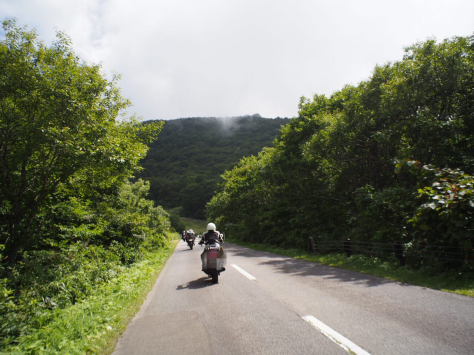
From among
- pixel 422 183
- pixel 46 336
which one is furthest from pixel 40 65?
pixel 422 183

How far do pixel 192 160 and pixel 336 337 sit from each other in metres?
92.6

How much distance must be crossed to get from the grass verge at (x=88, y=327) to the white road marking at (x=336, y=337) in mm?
2989

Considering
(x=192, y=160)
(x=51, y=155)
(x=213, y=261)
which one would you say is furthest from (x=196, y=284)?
(x=192, y=160)

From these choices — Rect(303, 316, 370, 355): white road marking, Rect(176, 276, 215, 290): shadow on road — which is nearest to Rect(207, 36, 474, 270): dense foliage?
Rect(303, 316, 370, 355): white road marking

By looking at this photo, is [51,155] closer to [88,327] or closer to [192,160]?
[88,327]

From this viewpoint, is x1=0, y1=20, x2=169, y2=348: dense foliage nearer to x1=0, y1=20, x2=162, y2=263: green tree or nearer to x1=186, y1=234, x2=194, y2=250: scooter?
x1=0, y1=20, x2=162, y2=263: green tree

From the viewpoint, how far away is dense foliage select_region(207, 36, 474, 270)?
774cm

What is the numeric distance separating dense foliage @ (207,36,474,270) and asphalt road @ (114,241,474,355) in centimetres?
256

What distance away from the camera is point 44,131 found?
6.95 m

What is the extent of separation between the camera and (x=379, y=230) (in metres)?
12.0

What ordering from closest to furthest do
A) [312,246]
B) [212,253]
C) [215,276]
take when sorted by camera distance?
[215,276], [212,253], [312,246]

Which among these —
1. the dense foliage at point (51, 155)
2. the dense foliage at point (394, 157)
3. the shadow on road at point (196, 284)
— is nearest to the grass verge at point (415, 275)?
the dense foliage at point (394, 157)

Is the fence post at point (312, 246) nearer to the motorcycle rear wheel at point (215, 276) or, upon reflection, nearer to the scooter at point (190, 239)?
the motorcycle rear wheel at point (215, 276)

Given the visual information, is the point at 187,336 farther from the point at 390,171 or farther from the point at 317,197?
the point at 317,197
